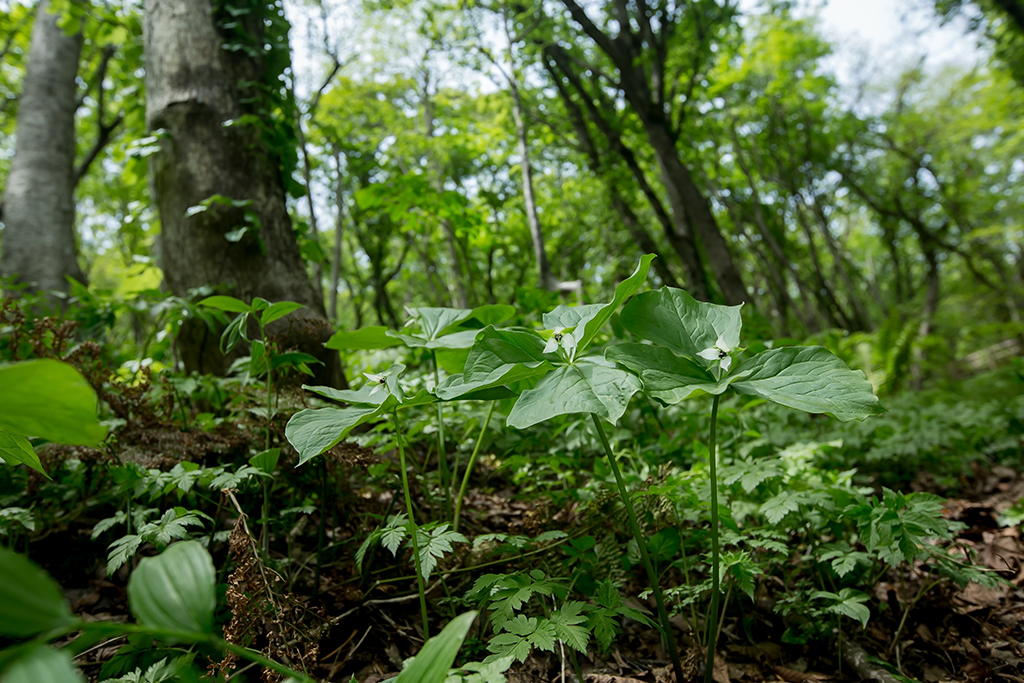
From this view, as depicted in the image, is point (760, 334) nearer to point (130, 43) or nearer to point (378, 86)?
point (130, 43)

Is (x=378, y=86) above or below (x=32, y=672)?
above

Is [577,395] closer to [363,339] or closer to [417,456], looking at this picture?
[363,339]

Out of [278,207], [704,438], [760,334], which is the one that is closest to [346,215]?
[278,207]

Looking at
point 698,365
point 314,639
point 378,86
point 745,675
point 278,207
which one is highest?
point 378,86

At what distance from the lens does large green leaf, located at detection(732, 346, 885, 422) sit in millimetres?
1039

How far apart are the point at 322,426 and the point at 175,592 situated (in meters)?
0.62

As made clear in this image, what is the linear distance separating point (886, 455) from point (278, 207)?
386cm

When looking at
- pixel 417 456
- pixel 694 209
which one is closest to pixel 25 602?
pixel 417 456

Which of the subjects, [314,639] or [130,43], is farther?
[130,43]

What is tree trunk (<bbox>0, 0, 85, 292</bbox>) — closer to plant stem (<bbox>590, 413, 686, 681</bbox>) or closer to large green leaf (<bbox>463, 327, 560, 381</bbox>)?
large green leaf (<bbox>463, 327, 560, 381</bbox>)

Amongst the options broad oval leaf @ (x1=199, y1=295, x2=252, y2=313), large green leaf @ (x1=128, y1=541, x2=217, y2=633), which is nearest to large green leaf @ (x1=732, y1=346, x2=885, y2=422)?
large green leaf @ (x1=128, y1=541, x2=217, y2=633)

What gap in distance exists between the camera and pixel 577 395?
1.05m

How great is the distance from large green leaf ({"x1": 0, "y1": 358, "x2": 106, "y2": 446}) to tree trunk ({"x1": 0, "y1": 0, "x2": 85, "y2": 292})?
17.7 ft

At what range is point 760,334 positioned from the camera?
423 centimetres
